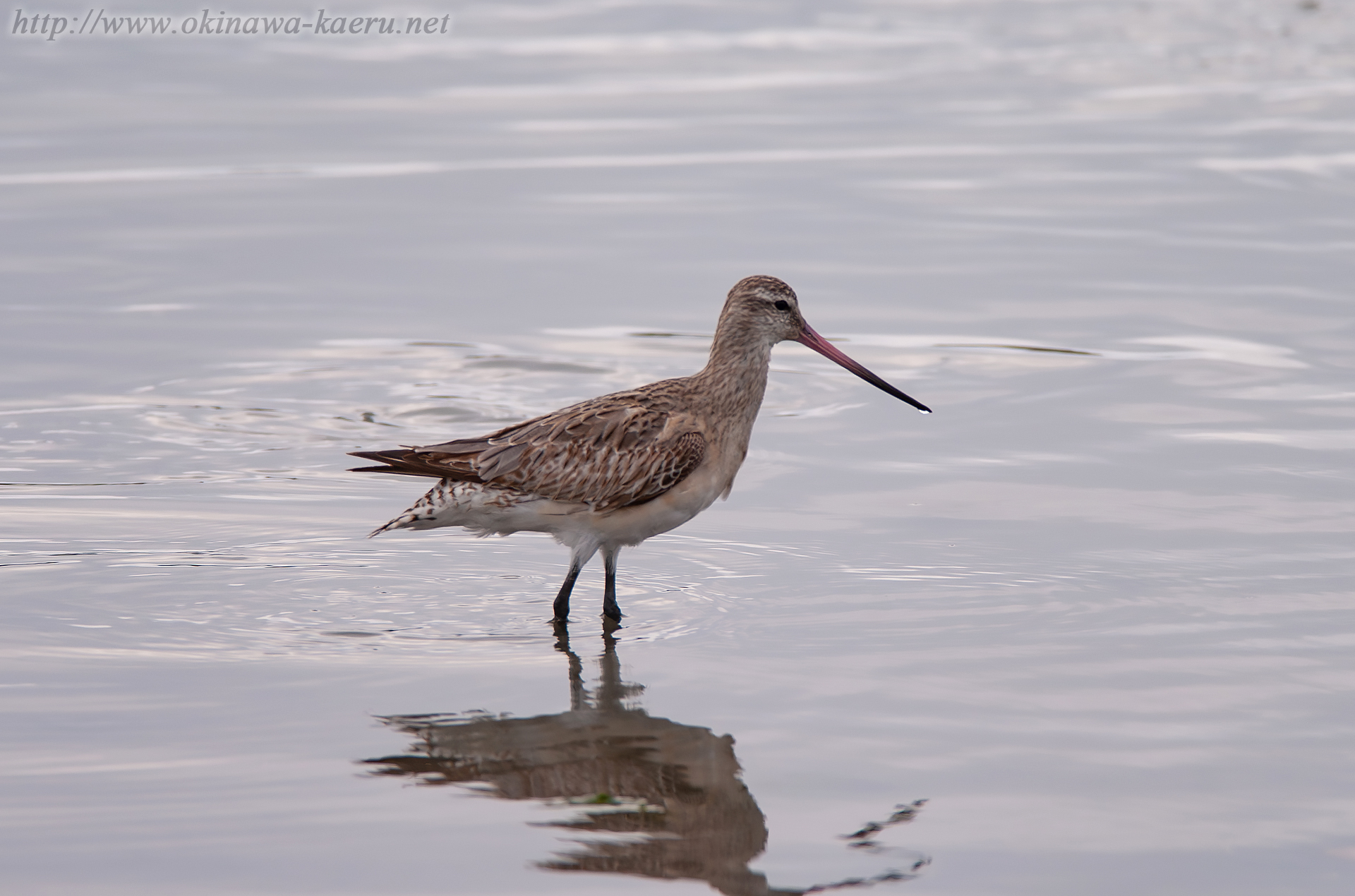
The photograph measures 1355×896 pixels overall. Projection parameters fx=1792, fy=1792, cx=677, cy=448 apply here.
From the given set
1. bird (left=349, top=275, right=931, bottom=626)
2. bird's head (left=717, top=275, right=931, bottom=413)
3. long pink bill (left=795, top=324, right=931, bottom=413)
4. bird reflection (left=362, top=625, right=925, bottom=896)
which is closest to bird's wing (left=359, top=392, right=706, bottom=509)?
bird (left=349, top=275, right=931, bottom=626)

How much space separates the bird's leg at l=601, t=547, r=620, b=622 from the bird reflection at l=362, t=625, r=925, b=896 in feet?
Answer: 2.07

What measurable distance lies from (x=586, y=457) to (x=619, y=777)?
1999 mm

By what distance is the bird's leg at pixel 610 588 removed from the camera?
290 inches

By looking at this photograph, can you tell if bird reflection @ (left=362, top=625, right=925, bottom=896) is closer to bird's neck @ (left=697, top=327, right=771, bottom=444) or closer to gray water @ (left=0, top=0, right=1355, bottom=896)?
gray water @ (left=0, top=0, right=1355, bottom=896)

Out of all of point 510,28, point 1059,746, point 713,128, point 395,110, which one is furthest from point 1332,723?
point 510,28

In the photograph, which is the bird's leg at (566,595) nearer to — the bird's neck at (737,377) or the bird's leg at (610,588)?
the bird's leg at (610,588)

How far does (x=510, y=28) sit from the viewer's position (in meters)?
21.2

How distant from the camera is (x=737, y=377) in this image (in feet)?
25.9

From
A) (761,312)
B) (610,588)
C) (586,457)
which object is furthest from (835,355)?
(610,588)

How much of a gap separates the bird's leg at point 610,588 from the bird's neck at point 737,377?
0.76m

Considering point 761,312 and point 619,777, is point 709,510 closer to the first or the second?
point 761,312

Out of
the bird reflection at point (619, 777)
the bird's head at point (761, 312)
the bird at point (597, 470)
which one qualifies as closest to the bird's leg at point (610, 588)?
the bird at point (597, 470)

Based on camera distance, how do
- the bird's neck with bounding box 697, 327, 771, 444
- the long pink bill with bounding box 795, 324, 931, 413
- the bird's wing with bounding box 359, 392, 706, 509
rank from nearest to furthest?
the bird's wing with bounding box 359, 392, 706, 509
the bird's neck with bounding box 697, 327, 771, 444
the long pink bill with bounding box 795, 324, 931, 413

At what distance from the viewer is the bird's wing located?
7.47m
